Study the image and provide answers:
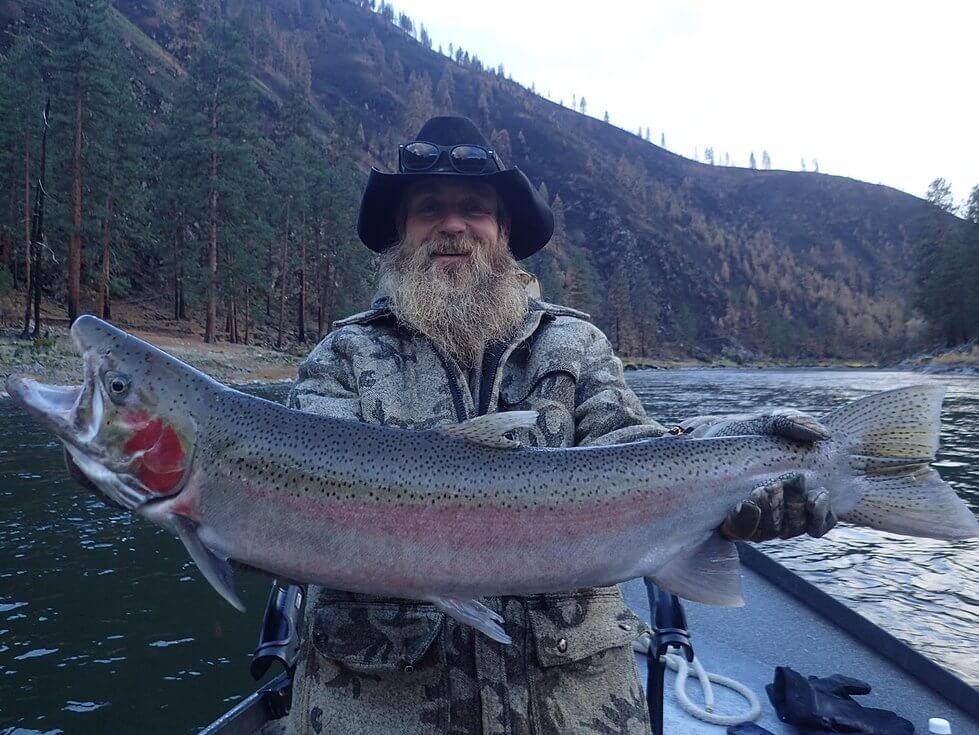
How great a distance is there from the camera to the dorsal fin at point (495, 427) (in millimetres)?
2475

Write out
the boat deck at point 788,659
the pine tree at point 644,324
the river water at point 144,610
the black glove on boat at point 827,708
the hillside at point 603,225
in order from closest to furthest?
the black glove on boat at point 827,708, the boat deck at point 788,659, the river water at point 144,610, the pine tree at point 644,324, the hillside at point 603,225

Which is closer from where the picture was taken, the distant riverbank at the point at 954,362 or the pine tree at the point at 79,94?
the pine tree at the point at 79,94

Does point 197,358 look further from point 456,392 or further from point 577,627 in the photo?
point 577,627

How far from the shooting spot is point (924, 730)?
4.03 meters

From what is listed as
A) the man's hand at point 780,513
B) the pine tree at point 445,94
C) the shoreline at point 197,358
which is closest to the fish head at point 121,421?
the man's hand at point 780,513

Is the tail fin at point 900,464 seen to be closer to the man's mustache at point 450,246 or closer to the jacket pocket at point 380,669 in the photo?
the jacket pocket at point 380,669

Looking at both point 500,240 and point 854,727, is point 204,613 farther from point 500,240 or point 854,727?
point 854,727

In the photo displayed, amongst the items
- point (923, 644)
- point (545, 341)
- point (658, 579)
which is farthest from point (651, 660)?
point (923, 644)

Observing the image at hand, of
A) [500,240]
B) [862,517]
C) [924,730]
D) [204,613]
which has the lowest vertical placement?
[204,613]

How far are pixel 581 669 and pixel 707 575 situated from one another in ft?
2.11

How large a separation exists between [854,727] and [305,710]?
3.22 metres

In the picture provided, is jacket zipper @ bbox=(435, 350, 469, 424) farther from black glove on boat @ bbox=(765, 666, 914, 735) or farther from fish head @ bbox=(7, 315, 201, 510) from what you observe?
black glove on boat @ bbox=(765, 666, 914, 735)

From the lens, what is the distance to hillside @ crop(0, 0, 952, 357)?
103625 millimetres

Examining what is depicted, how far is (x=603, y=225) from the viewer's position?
156 m
